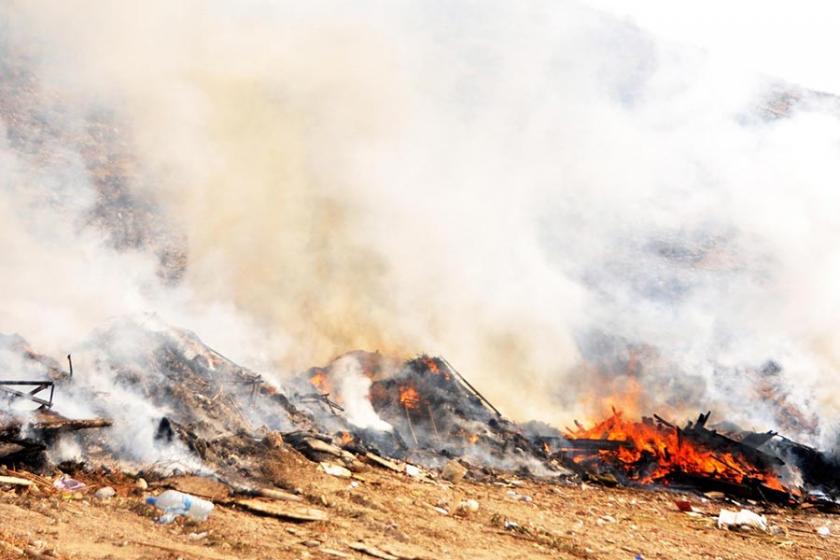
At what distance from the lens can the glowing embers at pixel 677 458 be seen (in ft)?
43.1

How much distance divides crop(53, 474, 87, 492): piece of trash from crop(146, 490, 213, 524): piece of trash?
34.7 inches

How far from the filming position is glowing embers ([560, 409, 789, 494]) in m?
13.1

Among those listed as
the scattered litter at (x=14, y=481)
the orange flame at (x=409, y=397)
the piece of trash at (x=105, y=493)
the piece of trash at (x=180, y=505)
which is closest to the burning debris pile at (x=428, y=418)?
the orange flame at (x=409, y=397)

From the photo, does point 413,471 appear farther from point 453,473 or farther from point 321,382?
point 321,382

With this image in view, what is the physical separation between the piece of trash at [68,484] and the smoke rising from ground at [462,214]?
5.66m

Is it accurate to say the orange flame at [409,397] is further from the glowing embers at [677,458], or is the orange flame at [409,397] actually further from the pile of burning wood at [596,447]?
the glowing embers at [677,458]

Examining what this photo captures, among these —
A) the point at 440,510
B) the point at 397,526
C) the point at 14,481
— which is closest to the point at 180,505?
the point at 14,481

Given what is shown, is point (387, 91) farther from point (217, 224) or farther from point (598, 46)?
point (598, 46)

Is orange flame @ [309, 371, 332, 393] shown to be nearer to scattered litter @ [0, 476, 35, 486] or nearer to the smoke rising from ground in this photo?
the smoke rising from ground

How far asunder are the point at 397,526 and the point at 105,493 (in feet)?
11.2

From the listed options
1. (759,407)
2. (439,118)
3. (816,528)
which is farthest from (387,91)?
(816,528)

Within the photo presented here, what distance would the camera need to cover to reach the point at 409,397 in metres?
15.0

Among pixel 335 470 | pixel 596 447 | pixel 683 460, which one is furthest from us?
pixel 596 447

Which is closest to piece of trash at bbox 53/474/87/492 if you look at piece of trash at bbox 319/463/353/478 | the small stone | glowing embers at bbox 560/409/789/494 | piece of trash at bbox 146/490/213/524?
piece of trash at bbox 146/490/213/524
